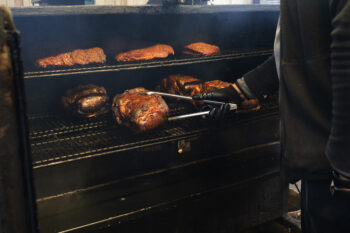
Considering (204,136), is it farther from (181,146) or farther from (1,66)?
(1,66)

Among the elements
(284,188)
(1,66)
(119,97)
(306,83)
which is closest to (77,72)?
(119,97)

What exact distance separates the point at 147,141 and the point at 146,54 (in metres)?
0.76

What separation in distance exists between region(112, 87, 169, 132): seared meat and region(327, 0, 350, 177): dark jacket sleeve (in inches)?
52.3

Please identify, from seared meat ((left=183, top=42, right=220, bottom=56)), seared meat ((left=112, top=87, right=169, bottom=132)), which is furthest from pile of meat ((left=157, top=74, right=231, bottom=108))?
seared meat ((left=112, top=87, right=169, bottom=132))

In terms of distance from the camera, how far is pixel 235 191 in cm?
298

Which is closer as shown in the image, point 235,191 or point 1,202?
point 1,202

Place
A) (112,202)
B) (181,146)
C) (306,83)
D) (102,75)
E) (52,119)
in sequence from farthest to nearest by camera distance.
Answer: (102,75) < (52,119) < (181,146) < (112,202) < (306,83)

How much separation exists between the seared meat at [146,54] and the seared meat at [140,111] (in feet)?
0.97

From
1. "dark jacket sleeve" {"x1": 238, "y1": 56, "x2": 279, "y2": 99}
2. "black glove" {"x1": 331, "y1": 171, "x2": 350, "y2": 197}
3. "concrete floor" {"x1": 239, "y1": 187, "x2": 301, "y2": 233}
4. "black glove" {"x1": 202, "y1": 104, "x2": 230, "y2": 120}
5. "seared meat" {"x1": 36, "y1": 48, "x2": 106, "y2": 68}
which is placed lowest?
"concrete floor" {"x1": 239, "y1": 187, "x2": 301, "y2": 233}

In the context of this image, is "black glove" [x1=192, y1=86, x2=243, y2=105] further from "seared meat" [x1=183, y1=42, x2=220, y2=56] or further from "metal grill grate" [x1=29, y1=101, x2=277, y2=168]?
"seared meat" [x1=183, y1=42, x2=220, y2=56]

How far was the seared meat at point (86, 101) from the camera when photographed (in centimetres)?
275

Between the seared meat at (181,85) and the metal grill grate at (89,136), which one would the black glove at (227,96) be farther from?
the seared meat at (181,85)

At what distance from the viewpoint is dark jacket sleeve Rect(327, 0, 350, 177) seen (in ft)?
4.36

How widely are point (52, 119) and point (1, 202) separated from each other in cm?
Result: 219
